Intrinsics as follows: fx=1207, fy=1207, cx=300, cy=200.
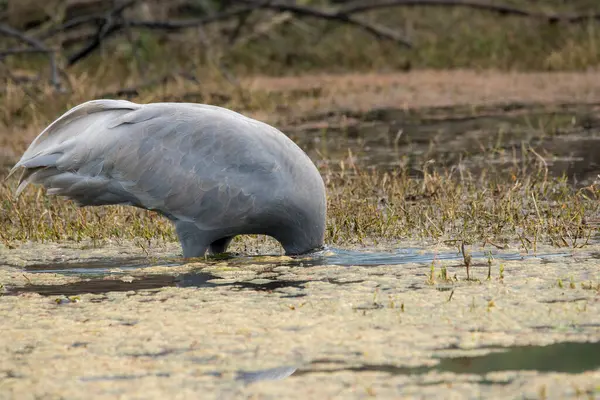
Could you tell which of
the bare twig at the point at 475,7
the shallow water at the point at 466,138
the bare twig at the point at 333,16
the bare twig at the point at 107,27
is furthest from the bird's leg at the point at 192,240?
the bare twig at the point at 475,7

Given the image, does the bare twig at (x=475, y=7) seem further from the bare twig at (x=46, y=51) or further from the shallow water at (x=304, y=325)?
the shallow water at (x=304, y=325)

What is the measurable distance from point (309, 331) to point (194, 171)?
161cm

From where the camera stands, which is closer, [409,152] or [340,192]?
[340,192]

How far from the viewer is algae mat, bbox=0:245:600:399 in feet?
11.3

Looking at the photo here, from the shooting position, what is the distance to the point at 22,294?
15.9 ft

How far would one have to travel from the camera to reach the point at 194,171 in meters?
5.48

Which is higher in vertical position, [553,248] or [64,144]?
[64,144]

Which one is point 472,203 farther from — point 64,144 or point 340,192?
point 64,144

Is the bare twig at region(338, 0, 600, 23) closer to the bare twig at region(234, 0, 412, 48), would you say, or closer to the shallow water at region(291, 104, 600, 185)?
the bare twig at region(234, 0, 412, 48)

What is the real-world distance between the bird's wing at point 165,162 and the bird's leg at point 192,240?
0.04 meters

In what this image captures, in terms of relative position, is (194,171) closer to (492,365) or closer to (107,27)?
(492,365)

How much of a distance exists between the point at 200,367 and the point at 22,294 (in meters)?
1.44

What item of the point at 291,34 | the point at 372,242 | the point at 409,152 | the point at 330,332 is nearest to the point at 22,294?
the point at 330,332

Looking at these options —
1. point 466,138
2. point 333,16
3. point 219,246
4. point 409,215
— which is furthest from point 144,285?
point 333,16
